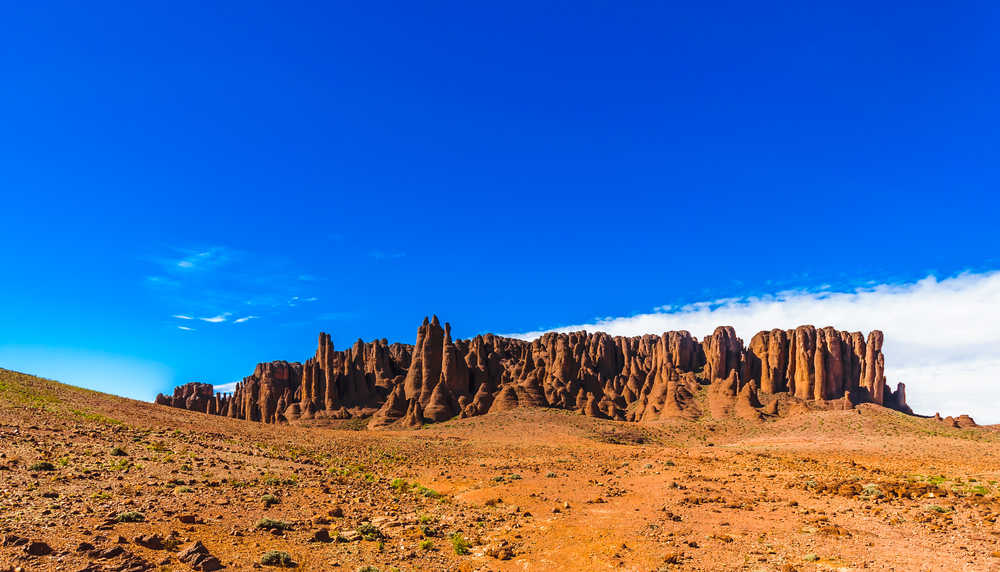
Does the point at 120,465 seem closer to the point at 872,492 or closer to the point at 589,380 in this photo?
the point at 872,492

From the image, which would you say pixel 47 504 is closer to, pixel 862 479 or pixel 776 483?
pixel 776 483

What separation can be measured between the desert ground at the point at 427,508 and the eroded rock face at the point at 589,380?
56.6 metres

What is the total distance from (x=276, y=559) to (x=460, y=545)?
18.0 ft

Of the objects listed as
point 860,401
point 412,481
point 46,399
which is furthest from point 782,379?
point 46,399

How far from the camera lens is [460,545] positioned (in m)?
16.6

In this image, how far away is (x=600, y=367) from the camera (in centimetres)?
12762

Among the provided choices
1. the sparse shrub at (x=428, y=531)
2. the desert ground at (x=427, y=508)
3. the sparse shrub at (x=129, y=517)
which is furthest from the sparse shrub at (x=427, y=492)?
the sparse shrub at (x=129, y=517)

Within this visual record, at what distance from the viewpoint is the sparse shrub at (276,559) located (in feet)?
45.0

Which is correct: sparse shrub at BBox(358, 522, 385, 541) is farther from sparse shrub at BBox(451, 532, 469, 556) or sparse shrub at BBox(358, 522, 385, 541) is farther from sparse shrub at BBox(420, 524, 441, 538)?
sparse shrub at BBox(451, 532, 469, 556)

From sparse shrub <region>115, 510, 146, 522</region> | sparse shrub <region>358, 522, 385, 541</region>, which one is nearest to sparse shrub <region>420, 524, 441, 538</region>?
sparse shrub <region>358, 522, 385, 541</region>

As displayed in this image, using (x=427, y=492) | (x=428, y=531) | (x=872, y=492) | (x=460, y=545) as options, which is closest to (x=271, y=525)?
(x=428, y=531)

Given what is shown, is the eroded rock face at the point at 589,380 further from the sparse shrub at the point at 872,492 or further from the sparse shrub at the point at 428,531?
the sparse shrub at the point at 428,531

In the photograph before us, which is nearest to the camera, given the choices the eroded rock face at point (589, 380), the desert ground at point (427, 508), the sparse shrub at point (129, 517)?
the desert ground at point (427, 508)

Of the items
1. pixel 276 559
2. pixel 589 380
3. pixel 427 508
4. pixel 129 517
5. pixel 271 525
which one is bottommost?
pixel 427 508
